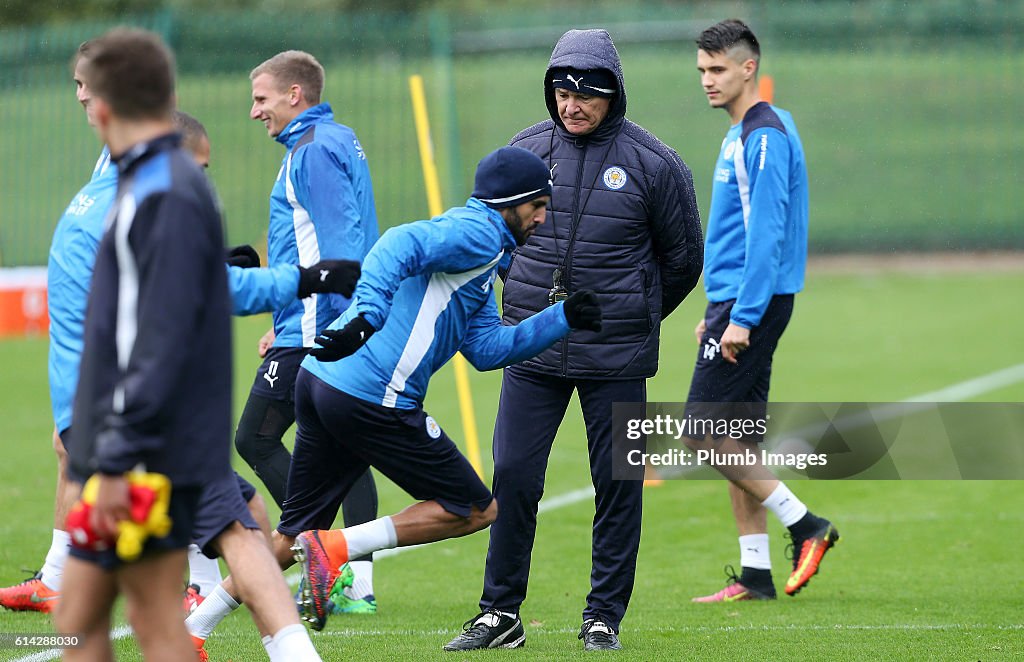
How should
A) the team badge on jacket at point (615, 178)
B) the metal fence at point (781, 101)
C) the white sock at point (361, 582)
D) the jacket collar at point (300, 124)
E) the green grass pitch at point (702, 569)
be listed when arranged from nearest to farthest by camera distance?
the green grass pitch at point (702, 569) < the team badge on jacket at point (615, 178) < the jacket collar at point (300, 124) < the white sock at point (361, 582) < the metal fence at point (781, 101)

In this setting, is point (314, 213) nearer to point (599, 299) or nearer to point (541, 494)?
point (599, 299)

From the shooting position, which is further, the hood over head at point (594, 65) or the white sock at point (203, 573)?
the white sock at point (203, 573)

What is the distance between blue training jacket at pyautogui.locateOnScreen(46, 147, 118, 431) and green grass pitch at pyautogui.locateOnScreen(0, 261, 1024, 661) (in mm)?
1146

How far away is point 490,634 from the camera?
6188 millimetres

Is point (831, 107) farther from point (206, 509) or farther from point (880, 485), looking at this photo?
point (206, 509)

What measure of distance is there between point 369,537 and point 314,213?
1581 millimetres

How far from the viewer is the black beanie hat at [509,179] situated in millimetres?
5656

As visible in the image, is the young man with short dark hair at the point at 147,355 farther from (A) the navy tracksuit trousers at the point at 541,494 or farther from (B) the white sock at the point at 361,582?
(B) the white sock at the point at 361,582

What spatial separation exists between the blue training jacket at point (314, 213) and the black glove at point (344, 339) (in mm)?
1231

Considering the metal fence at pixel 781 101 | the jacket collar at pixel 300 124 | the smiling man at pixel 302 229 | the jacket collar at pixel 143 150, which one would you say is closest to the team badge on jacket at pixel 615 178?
the smiling man at pixel 302 229

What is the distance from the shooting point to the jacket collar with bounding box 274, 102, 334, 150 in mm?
6977

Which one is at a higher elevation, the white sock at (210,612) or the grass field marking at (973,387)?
the white sock at (210,612)

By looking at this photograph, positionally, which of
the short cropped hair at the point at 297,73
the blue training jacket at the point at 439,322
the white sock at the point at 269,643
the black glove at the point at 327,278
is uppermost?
the short cropped hair at the point at 297,73

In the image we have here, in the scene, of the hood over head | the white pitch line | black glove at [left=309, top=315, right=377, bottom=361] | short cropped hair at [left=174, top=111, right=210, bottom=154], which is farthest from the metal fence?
black glove at [left=309, top=315, right=377, bottom=361]
